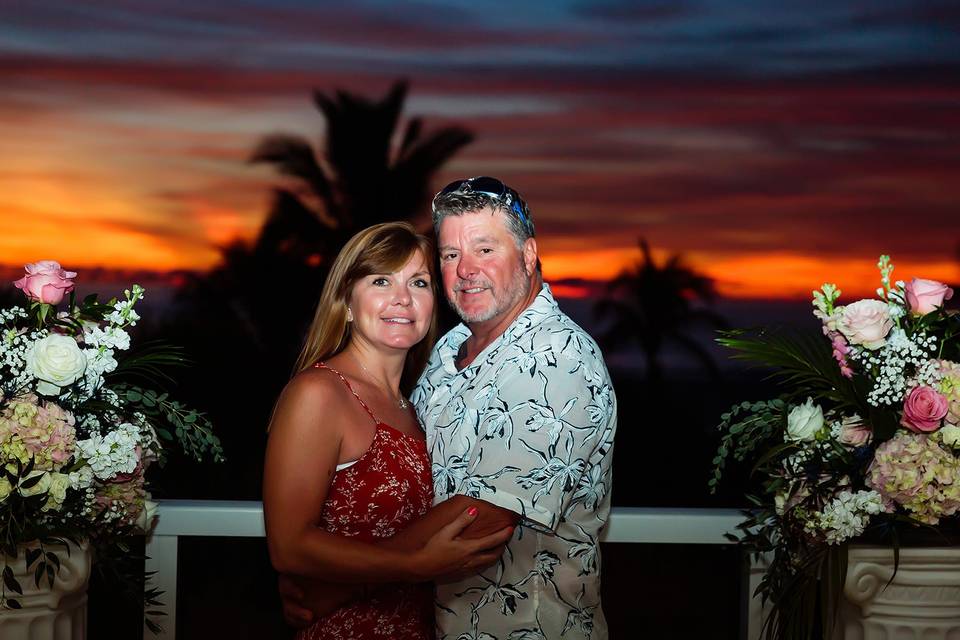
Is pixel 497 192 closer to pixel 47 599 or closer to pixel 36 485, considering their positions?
pixel 36 485

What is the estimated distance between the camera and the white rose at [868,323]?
7.57 feet

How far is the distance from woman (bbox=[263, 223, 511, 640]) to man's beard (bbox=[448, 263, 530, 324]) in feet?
0.44

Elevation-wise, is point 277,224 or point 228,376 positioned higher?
point 277,224

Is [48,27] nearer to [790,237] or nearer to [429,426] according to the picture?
[790,237]

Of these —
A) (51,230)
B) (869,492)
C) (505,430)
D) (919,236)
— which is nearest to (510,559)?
(505,430)

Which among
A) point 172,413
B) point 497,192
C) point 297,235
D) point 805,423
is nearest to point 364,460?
point 172,413

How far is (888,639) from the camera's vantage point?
7.74 feet

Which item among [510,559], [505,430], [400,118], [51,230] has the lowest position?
[510,559]

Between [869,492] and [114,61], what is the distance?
6.32 m

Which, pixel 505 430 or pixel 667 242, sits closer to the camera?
pixel 505 430

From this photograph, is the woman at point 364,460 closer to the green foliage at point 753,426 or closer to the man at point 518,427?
the man at point 518,427

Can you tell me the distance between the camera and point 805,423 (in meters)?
2.32

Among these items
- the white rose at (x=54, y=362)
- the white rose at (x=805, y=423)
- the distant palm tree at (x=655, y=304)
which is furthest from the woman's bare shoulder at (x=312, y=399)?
the distant palm tree at (x=655, y=304)

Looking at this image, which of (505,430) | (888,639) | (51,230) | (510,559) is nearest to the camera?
(505,430)
